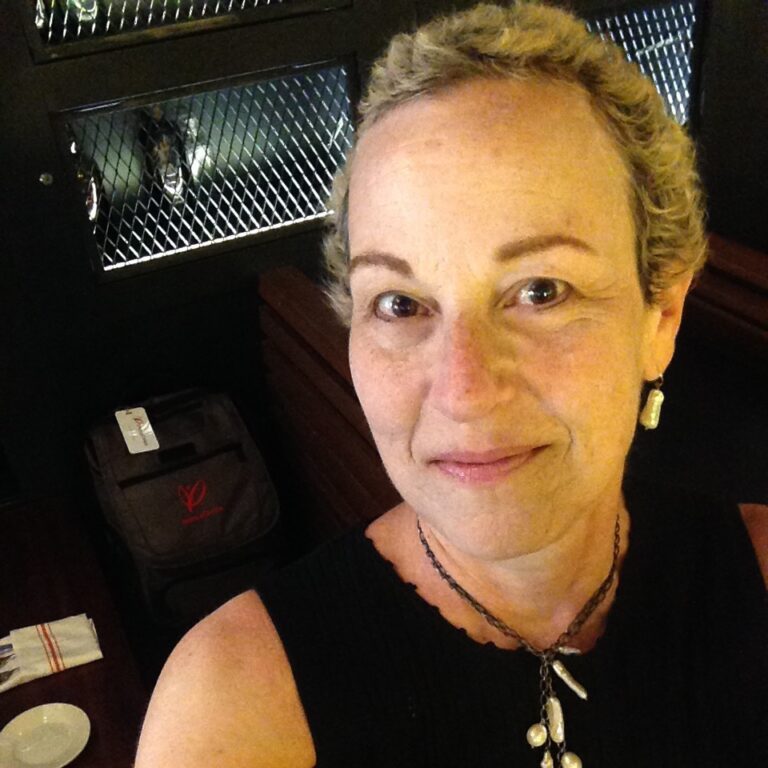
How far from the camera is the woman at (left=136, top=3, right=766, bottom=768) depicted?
90 cm

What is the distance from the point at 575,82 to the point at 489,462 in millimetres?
→ 428

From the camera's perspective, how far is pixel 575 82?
3.09 ft

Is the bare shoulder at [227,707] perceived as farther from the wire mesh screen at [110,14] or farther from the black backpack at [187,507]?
the wire mesh screen at [110,14]

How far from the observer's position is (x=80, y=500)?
245 centimetres

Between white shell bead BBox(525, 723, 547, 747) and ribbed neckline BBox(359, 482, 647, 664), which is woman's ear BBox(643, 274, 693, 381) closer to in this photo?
ribbed neckline BBox(359, 482, 647, 664)

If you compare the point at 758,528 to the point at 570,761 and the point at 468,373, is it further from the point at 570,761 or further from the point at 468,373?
the point at 468,373

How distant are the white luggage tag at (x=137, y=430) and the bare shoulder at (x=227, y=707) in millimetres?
1285

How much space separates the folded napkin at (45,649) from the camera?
1752 millimetres

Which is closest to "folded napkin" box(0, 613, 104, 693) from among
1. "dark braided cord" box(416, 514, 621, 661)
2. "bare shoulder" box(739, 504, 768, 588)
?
"dark braided cord" box(416, 514, 621, 661)

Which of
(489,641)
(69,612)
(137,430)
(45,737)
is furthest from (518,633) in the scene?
(137,430)

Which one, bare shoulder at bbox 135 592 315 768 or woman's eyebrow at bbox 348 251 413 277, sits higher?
woman's eyebrow at bbox 348 251 413 277

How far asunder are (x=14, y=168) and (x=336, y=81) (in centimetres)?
88

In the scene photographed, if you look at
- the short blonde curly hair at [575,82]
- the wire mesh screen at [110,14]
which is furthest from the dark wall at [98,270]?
the short blonde curly hair at [575,82]

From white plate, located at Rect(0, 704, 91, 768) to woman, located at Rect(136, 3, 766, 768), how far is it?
712mm
